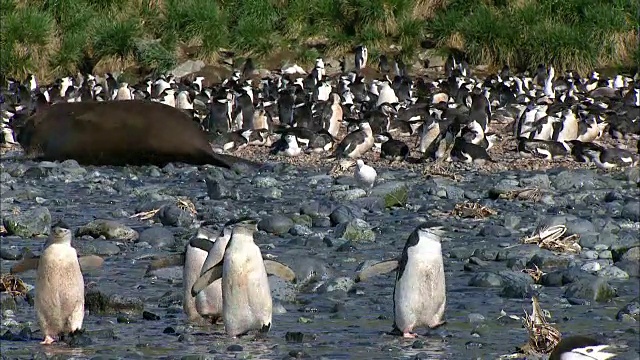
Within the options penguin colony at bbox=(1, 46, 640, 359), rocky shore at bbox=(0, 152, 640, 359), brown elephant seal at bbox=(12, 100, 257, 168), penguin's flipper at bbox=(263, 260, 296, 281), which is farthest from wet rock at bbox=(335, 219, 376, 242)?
brown elephant seal at bbox=(12, 100, 257, 168)

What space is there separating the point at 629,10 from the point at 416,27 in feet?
13.3

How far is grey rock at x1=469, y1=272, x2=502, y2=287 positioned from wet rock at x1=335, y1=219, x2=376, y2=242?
1.59 m

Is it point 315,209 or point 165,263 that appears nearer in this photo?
point 165,263

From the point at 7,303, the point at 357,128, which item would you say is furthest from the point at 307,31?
the point at 7,303

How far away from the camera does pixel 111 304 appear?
610cm

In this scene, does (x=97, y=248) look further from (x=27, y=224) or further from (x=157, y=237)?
(x=27, y=224)

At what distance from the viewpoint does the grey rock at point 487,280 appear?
6.63 meters

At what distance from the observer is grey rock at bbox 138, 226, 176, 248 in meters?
8.23

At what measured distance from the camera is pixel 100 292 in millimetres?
6238

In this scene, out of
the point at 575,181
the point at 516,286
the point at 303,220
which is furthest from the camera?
the point at 575,181

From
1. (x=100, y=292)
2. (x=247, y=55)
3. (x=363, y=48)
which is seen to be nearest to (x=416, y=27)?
(x=363, y=48)

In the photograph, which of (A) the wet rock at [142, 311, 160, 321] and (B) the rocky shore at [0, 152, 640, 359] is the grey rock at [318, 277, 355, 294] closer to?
(B) the rocky shore at [0, 152, 640, 359]

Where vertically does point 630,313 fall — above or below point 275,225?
above

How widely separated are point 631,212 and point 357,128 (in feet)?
23.3
